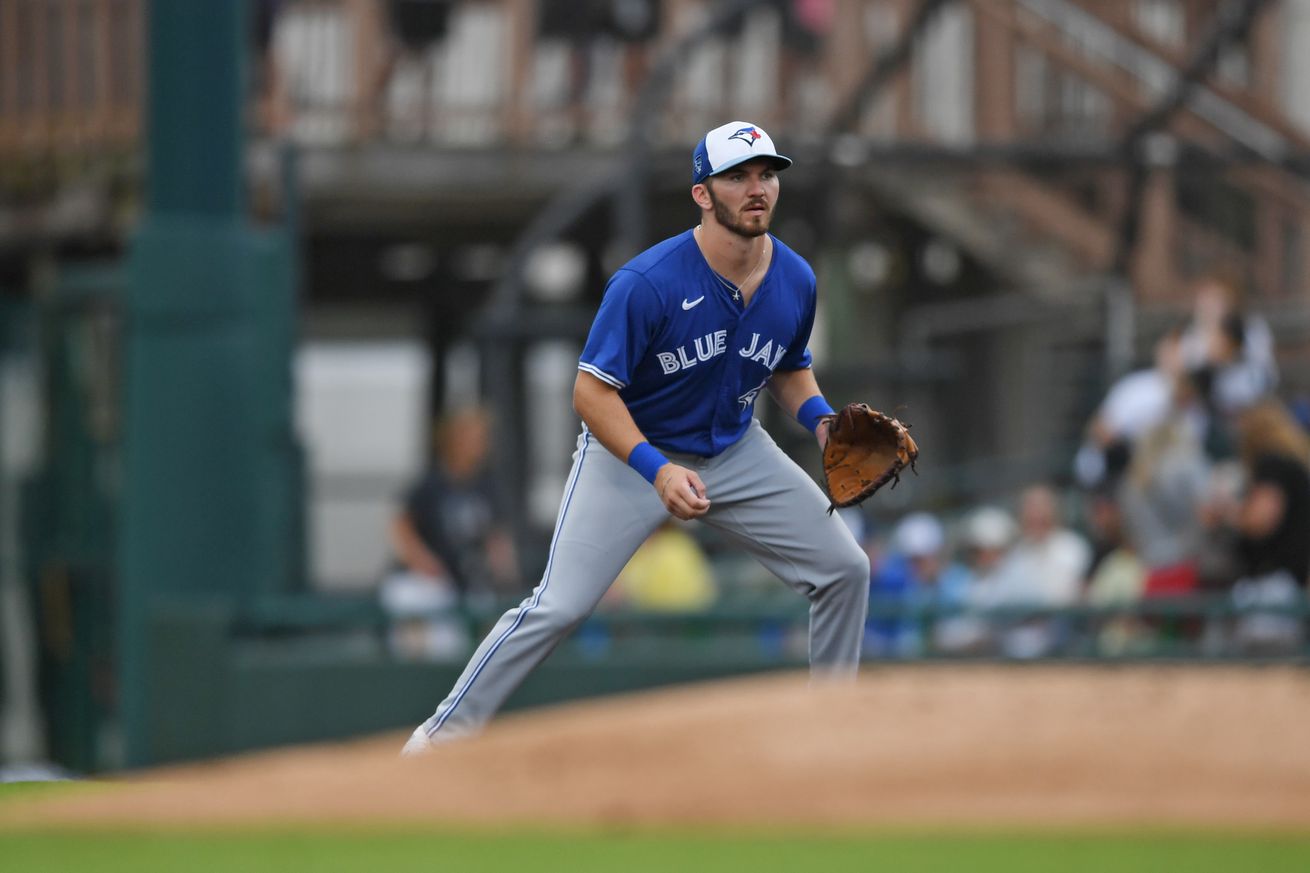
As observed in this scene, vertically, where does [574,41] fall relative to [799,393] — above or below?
above

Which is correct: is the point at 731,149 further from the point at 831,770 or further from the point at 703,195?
the point at 831,770

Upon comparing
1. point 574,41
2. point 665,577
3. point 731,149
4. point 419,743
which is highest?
point 574,41

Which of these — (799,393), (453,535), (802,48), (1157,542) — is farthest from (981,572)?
(799,393)

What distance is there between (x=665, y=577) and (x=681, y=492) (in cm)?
517

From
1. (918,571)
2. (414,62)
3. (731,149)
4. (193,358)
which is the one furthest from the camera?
(414,62)

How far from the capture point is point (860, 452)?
6547 millimetres

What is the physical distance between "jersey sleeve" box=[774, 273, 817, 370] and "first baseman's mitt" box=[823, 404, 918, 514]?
0.24 meters

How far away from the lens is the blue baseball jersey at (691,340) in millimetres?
6191

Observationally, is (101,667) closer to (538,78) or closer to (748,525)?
(538,78)

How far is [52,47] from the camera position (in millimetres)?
14383

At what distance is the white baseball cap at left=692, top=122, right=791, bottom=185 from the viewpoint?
6.07 meters

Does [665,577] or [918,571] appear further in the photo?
[918,571]

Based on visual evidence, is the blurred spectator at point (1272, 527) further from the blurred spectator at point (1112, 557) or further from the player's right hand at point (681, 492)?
the player's right hand at point (681, 492)

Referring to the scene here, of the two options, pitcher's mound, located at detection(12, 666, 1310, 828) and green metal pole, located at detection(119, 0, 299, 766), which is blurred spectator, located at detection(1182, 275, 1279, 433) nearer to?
green metal pole, located at detection(119, 0, 299, 766)
